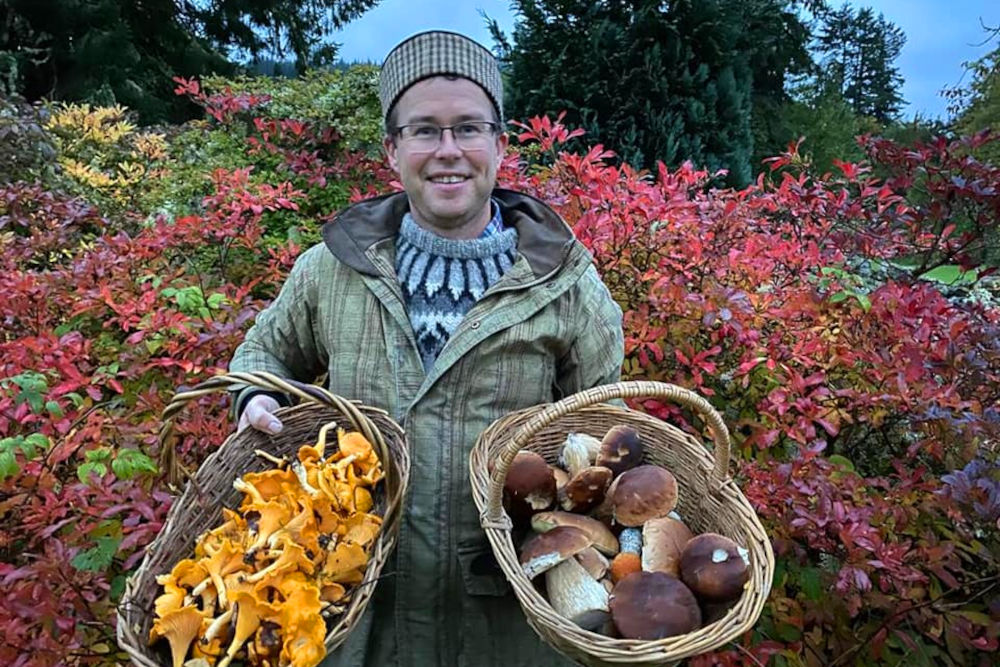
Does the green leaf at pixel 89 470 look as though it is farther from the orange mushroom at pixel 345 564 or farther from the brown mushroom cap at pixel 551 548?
the brown mushroom cap at pixel 551 548

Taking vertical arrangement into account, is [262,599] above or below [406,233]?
below

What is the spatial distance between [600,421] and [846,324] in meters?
1.07

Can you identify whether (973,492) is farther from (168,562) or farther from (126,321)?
(126,321)

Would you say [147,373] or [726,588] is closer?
[726,588]

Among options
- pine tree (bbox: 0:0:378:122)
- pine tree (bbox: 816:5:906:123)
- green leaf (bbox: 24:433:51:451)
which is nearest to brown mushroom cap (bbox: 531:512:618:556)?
green leaf (bbox: 24:433:51:451)

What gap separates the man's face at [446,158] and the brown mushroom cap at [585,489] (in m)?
0.61

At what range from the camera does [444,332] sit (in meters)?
1.58

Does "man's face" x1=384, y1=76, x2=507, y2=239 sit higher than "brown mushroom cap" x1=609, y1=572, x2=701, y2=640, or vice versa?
"man's face" x1=384, y1=76, x2=507, y2=239

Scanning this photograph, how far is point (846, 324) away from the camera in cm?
225

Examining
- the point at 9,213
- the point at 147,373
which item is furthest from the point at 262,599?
the point at 9,213

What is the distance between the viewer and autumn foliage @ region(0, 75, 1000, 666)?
5.61 ft

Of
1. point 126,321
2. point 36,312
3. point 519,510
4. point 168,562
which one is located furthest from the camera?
point 36,312

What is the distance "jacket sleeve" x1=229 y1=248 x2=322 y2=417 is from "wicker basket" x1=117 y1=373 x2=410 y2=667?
0.14m

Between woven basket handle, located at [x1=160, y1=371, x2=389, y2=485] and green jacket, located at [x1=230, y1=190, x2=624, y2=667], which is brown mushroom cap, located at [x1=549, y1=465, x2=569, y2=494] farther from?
woven basket handle, located at [x1=160, y1=371, x2=389, y2=485]
